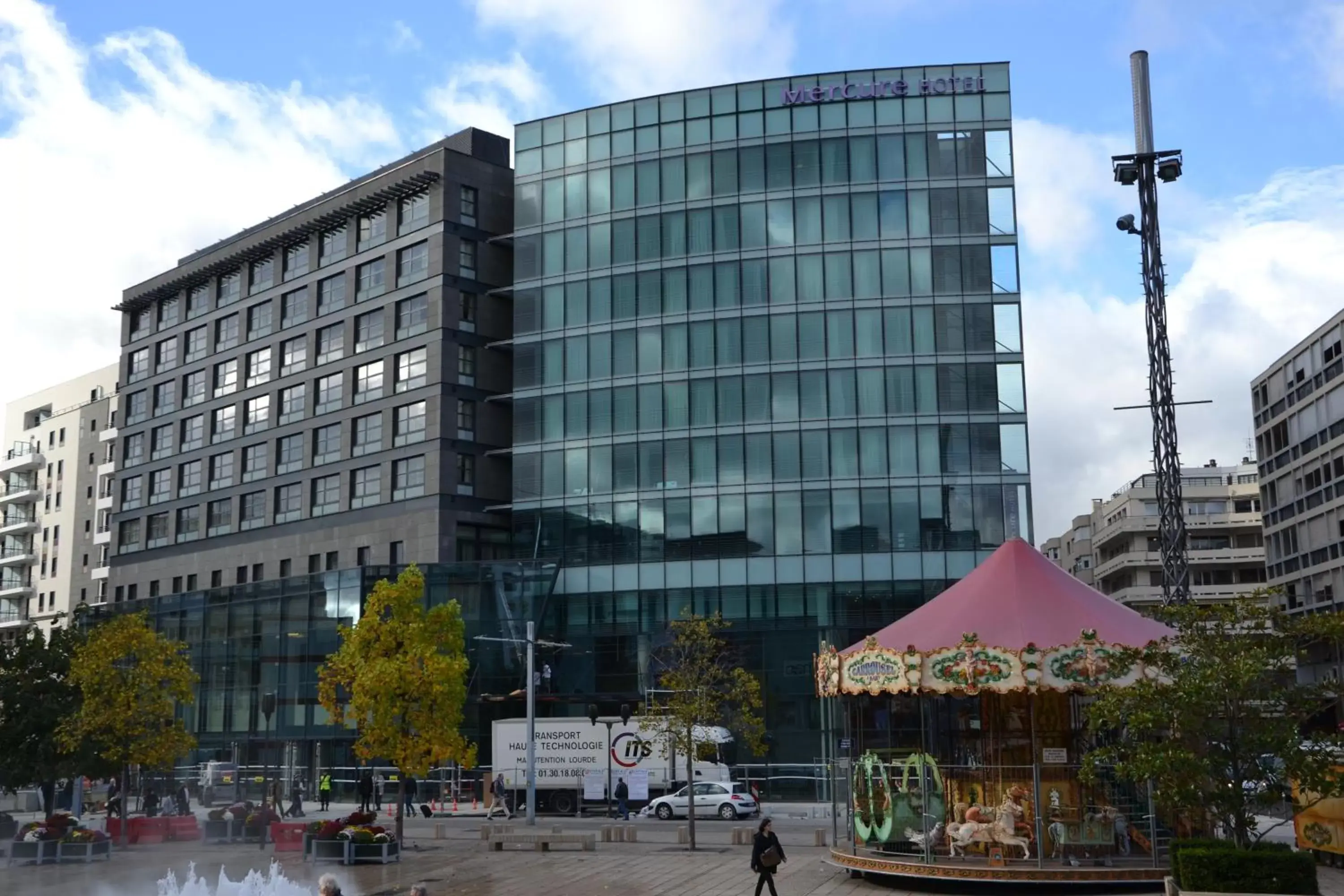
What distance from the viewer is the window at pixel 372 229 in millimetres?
79312

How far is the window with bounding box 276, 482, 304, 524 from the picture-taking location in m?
80.4

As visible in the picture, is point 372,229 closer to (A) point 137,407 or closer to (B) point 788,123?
(B) point 788,123

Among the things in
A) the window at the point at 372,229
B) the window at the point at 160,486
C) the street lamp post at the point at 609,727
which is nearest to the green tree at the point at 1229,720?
the street lamp post at the point at 609,727

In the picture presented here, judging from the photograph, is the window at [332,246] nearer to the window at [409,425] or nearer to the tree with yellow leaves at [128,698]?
the window at [409,425]

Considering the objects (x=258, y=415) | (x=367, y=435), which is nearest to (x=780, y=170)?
(x=367, y=435)

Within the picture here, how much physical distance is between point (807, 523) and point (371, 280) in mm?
29405

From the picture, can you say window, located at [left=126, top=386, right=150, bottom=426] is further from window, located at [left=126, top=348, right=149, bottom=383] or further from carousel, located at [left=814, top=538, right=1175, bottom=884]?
carousel, located at [left=814, top=538, right=1175, bottom=884]

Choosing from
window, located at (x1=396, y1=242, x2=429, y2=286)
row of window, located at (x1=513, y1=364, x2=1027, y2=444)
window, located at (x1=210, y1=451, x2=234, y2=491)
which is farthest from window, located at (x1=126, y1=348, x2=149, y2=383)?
row of window, located at (x1=513, y1=364, x2=1027, y2=444)

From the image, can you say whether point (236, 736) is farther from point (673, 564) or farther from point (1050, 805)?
point (1050, 805)

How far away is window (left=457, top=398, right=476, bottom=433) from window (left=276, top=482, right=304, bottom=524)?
11728 millimetres

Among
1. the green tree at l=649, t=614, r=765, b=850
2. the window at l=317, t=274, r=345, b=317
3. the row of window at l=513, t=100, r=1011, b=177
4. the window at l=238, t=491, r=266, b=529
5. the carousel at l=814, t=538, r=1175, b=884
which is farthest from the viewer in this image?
the window at l=238, t=491, r=266, b=529

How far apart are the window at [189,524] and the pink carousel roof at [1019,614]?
65033 millimetres

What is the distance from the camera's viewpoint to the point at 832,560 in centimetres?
6688

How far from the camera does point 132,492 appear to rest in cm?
9381
